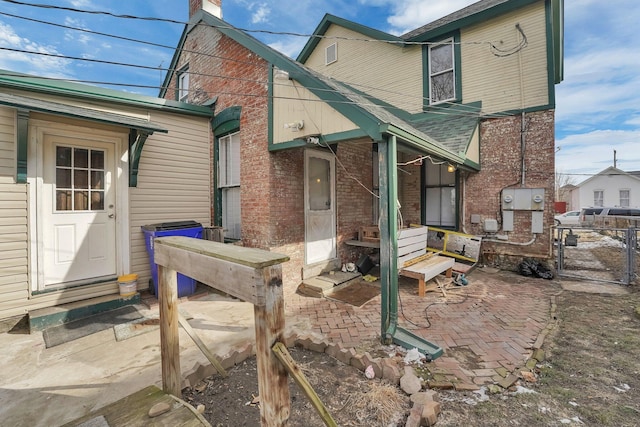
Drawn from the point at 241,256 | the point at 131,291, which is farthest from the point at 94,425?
the point at 131,291

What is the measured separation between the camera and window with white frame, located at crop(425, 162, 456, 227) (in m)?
8.27

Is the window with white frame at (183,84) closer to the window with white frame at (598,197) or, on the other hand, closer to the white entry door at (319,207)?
the white entry door at (319,207)

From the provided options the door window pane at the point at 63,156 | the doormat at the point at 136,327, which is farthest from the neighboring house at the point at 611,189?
the door window pane at the point at 63,156

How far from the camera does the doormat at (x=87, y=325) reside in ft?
12.0

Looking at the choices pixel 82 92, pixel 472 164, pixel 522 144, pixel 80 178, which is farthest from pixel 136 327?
pixel 522 144

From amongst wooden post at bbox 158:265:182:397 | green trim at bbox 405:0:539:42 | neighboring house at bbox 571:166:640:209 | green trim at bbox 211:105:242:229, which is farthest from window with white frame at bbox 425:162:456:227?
neighboring house at bbox 571:166:640:209

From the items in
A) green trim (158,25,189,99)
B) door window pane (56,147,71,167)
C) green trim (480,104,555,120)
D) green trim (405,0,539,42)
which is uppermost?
green trim (405,0,539,42)

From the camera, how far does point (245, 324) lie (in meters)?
4.12

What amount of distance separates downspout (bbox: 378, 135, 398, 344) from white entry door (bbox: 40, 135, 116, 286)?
15.5ft

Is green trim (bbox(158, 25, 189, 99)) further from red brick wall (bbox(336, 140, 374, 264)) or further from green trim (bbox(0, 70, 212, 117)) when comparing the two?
red brick wall (bbox(336, 140, 374, 264))

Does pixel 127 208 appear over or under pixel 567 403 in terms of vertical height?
over

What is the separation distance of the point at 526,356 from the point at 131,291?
19.2 ft

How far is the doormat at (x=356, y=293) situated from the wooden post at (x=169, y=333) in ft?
9.99

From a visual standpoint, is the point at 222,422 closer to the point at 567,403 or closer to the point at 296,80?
the point at 567,403
